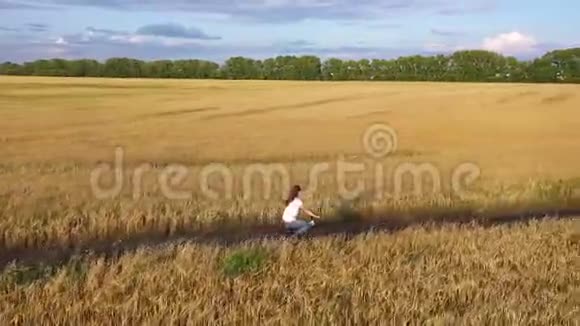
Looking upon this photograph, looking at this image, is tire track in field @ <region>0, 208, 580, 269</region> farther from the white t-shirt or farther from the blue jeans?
the white t-shirt

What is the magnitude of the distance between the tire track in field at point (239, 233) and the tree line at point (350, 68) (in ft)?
158

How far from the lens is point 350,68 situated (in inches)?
2623

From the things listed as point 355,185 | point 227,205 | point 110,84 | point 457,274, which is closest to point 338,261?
point 457,274

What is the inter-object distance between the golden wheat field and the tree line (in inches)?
952

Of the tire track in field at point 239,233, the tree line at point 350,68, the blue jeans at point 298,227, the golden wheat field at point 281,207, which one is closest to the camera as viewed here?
the golden wheat field at point 281,207

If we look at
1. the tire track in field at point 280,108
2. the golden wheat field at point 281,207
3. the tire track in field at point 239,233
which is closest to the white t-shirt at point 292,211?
the tire track in field at point 239,233

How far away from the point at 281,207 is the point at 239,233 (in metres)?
1.69

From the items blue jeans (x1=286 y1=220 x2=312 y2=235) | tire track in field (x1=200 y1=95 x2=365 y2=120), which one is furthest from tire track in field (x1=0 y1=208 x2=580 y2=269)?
tire track in field (x1=200 y1=95 x2=365 y2=120)

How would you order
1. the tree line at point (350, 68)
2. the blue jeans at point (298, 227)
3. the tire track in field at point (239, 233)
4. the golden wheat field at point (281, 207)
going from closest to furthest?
the golden wheat field at point (281, 207) < the tire track in field at point (239, 233) < the blue jeans at point (298, 227) < the tree line at point (350, 68)

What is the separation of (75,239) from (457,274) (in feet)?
17.8

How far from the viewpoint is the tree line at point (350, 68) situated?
60438 mm

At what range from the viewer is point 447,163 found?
21422 millimetres

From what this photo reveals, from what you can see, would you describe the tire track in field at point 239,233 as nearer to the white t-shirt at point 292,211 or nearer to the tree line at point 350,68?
the white t-shirt at point 292,211

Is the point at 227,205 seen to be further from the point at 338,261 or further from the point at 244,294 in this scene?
the point at 244,294
